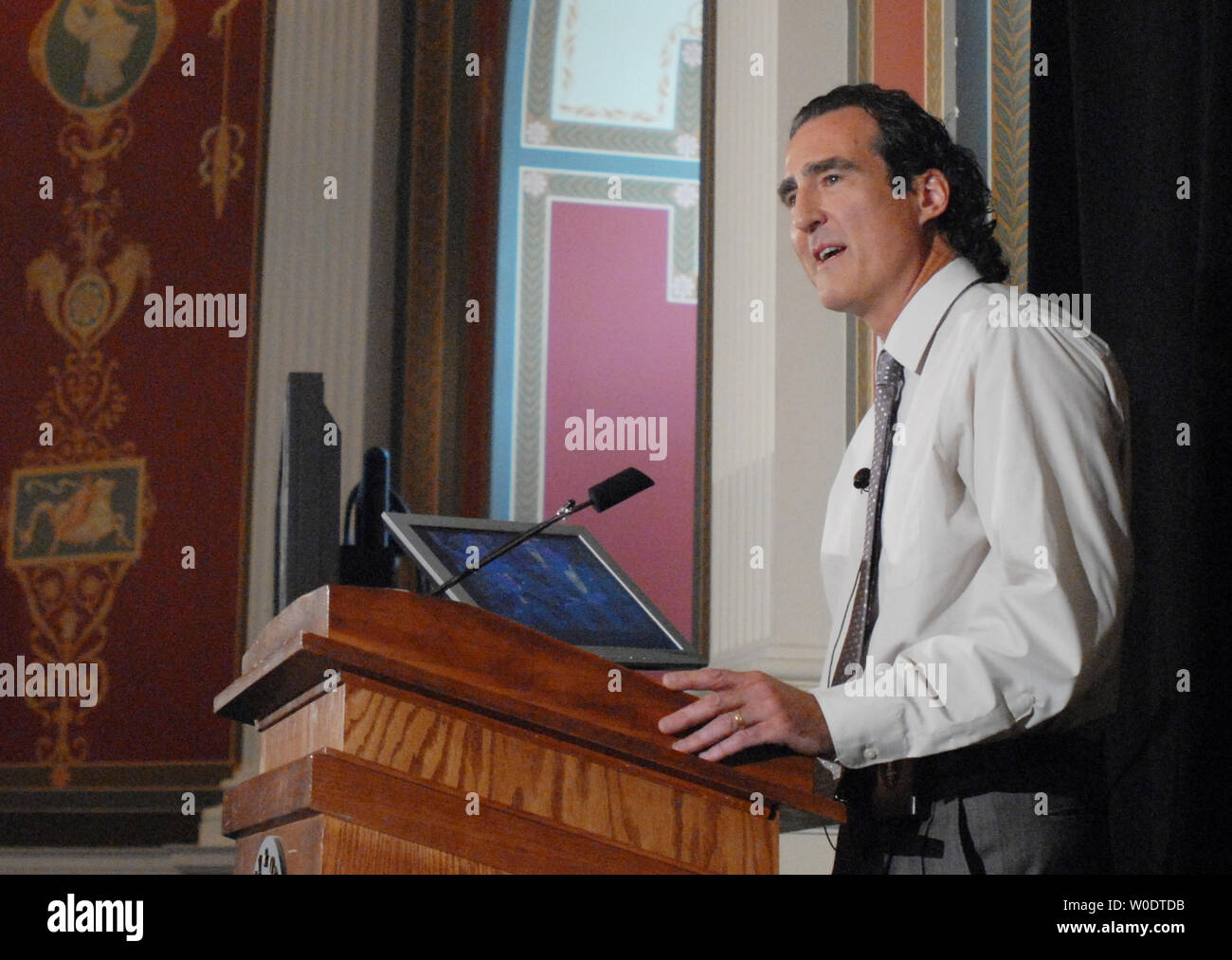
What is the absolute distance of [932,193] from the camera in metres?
1.98

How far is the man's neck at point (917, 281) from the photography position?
193 centimetres

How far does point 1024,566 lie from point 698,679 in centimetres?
37

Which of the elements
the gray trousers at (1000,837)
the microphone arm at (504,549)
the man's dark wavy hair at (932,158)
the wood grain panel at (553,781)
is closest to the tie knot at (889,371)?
the man's dark wavy hair at (932,158)

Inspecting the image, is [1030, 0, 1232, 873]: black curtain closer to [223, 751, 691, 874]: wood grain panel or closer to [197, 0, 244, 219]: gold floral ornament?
[223, 751, 691, 874]: wood grain panel

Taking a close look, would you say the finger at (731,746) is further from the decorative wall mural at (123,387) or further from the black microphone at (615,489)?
the decorative wall mural at (123,387)

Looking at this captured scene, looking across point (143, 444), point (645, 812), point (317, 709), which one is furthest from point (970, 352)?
Result: point (143, 444)

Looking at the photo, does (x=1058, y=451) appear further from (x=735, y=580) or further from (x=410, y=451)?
(x=410, y=451)

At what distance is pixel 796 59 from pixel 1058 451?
6.66 ft

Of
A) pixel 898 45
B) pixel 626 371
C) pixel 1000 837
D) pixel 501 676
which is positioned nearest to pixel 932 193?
pixel 1000 837

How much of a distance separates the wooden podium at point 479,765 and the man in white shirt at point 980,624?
47mm

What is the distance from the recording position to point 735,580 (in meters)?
3.32

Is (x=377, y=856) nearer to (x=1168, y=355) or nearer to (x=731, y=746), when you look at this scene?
(x=731, y=746)

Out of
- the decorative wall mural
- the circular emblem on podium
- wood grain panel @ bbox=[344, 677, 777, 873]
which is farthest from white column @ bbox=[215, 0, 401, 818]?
wood grain panel @ bbox=[344, 677, 777, 873]

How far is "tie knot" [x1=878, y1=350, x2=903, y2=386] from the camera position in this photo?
1.84 meters
